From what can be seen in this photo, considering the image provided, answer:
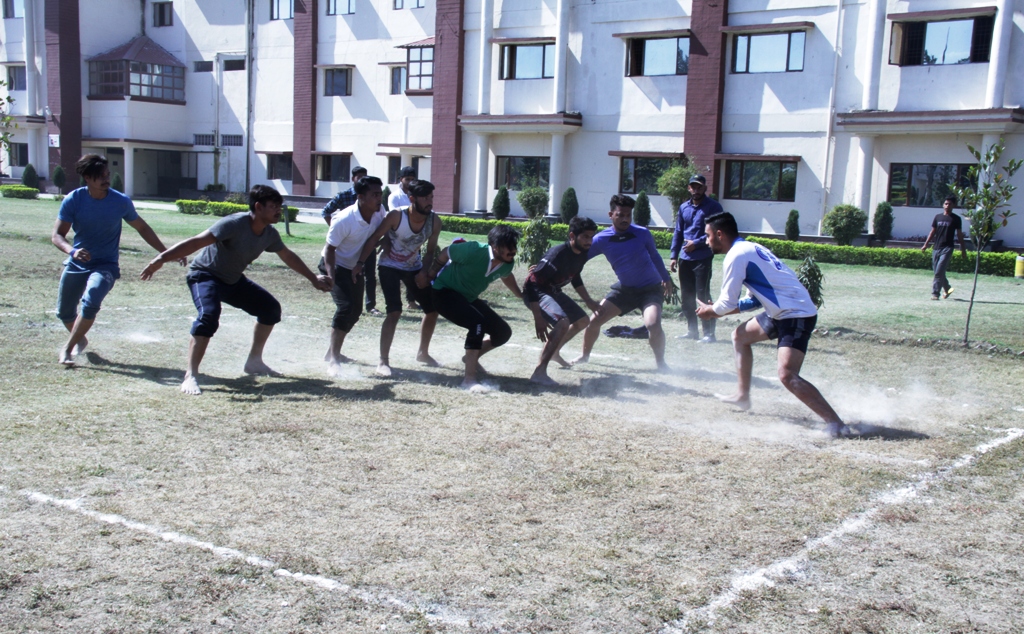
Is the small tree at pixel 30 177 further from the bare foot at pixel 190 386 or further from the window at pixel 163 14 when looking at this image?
the bare foot at pixel 190 386

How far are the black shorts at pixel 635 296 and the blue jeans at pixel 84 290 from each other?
15.5 ft

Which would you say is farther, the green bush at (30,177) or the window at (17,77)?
the window at (17,77)

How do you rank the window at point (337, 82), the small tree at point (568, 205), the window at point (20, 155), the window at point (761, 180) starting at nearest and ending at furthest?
the window at point (761, 180) → the small tree at point (568, 205) → the window at point (337, 82) → the window at point (20, 155)

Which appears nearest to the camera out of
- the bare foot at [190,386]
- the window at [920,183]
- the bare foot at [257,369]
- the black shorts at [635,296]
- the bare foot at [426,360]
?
the bare foot at [190,386]

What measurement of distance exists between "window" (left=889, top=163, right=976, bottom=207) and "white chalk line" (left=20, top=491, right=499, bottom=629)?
89.6 feet

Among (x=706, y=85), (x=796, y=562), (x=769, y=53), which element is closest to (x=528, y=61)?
(x=706, y=85)

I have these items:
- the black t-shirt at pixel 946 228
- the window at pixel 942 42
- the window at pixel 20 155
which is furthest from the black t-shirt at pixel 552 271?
the window at pixel 20 155

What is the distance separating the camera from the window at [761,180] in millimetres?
30203

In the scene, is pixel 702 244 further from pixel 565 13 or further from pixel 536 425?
pixel 565 13

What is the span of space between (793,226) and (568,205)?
27.1ft

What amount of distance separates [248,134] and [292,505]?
43078 mm

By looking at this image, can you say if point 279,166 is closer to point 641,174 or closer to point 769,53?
point 641,174

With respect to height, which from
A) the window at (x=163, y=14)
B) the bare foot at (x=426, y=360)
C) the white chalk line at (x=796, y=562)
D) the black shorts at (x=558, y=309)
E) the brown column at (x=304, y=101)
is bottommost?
the bare foot at (x=426, y=360)

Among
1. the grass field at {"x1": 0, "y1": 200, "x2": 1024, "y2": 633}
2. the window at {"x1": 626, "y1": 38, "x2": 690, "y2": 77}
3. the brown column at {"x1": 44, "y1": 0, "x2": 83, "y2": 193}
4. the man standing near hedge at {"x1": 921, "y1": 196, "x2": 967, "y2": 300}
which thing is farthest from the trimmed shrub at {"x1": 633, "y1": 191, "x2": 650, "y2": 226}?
the brown column at {"x1": 44, "y1": 0, "x2": 83, "y2": 193}
